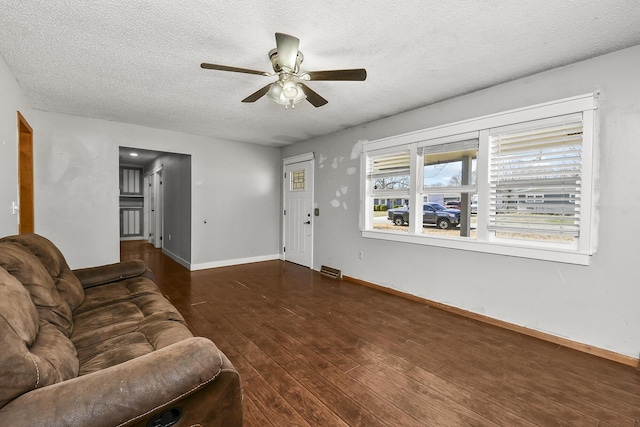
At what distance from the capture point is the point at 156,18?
1.92 metres

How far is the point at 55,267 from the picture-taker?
1952 millimetres

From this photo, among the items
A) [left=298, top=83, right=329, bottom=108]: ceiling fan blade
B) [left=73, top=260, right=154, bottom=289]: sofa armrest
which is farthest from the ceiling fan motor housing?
[left=73, top=260, right=154, bottom=289]: sofa armrest

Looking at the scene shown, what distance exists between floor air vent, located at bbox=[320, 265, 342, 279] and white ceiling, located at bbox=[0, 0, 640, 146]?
267 cm

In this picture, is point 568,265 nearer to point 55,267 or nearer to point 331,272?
point 331,272

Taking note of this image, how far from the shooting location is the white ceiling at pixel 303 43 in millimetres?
1831

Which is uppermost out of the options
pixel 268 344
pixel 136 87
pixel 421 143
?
pixel 136 87

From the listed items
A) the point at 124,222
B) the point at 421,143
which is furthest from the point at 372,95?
the point at 124,222

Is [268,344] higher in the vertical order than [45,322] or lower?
lower

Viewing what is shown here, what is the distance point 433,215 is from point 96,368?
12.6 feet

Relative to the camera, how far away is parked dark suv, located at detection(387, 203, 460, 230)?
383 centimetres

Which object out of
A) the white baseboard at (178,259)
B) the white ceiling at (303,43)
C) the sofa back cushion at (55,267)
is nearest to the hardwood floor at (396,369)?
the sofa back cushion at (55,267)

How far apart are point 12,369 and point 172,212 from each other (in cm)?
578

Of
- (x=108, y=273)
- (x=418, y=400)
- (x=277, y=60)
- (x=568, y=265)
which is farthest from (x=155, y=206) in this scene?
(x=568, y=265)

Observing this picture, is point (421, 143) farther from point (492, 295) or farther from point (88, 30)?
point (88, 30)
